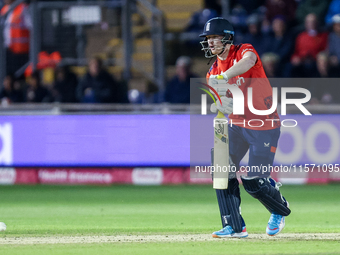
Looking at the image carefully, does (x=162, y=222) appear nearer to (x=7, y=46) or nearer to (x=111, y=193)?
(x=111, y=193)

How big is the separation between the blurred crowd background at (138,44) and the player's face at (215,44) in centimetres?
582

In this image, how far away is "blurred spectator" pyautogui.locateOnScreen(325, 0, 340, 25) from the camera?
1371 centimetres

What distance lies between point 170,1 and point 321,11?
382 centimetres

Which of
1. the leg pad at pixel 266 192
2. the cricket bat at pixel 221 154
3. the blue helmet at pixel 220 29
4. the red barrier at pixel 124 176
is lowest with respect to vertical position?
the red barrier at pixel 124 176

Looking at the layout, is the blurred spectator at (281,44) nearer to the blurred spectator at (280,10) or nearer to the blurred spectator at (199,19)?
the blurred spectator at (280,10)

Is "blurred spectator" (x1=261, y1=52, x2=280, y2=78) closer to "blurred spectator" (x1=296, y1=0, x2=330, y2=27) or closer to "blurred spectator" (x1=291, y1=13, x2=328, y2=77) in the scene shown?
"blurred spectator" (x1=291, y1=13, x2=328, y2=77)

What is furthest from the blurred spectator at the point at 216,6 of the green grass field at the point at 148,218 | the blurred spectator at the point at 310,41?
the green grass field at the point at 148,218

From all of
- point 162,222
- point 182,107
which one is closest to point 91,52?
point 182,107

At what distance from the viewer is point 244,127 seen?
6.58 meters

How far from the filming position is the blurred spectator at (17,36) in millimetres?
14406

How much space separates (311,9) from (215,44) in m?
8.33

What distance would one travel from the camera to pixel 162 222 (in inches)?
326

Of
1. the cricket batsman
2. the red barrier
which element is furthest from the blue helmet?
the red barrier

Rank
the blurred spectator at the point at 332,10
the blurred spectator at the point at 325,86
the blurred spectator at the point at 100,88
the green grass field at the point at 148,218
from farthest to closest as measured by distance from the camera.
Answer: the blurred spectator at the point at 332,10
the blurred spectator at the point at 100,88
the blurred spectator at the point at 325,86
the green grass field at the point at 148,218
